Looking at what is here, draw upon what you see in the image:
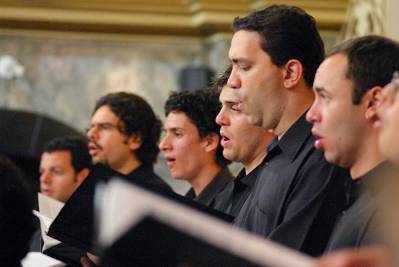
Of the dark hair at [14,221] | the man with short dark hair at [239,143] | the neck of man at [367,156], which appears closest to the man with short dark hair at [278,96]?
the neck of man at [367,156]

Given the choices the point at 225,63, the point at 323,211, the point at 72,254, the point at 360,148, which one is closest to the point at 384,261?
the point at 360,148

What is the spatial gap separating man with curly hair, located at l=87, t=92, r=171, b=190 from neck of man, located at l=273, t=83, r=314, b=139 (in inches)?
86.1

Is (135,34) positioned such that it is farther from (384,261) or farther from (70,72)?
(384,261)

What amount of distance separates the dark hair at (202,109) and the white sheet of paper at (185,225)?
3.40m

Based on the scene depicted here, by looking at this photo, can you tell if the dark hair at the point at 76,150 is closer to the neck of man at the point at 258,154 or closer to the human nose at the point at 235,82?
the neck of man at the point at 258,154

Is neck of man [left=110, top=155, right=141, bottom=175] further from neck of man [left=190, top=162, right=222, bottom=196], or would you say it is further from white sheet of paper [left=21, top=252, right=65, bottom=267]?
white sheet of paper [left=21, top=252, right=65, bottom=267]

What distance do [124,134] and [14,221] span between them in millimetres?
3322

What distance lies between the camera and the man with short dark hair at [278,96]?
393cm

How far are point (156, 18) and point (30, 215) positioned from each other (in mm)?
5994

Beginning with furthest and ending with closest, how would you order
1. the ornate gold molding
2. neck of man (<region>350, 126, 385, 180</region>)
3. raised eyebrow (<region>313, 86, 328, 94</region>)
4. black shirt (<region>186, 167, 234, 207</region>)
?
1. the ornate gold molding
2. black shirt (<region>186, 167, 234, 207</region>)
3. raised eyebrow (<region>313, 86, 328, 94</region>)
4. neck of man (<region>350, 126, 385, 180</region>)

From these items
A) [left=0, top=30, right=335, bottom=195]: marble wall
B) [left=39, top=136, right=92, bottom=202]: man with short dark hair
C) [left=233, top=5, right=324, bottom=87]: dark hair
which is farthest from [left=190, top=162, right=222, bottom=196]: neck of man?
[left=0, top=30, right=335, bottom=195]: marble wall

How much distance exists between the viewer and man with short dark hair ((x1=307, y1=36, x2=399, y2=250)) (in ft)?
11.4

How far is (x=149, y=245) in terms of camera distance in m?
2.63

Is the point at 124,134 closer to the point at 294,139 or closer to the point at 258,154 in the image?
the point at 258,154
